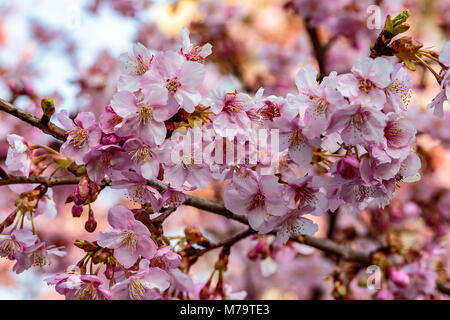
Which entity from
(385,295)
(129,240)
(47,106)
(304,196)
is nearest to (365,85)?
(304,196)

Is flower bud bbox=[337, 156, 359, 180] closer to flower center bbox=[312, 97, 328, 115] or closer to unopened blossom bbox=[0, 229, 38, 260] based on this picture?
flower center bbox=[312, 97, 328, 115]

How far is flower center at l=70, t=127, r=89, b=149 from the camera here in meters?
1.04

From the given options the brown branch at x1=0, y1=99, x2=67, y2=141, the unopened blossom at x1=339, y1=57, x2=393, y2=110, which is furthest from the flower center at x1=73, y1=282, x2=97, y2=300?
the unopened blossom at x1=339, y1=57, x2=393, y2=110

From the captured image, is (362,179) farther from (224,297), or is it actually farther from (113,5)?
→ (113,5)

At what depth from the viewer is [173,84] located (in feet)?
3.19

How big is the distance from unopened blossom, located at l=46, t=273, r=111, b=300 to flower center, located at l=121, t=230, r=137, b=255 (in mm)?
100

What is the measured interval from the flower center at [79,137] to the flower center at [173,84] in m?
0.22

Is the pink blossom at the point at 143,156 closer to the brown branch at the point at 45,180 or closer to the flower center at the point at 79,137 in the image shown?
the flower center at the point at 79,137

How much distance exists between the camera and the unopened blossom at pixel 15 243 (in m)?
1.11

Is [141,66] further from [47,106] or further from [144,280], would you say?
[144,280]

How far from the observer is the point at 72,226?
182 inches

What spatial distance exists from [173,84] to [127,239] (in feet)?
1.21

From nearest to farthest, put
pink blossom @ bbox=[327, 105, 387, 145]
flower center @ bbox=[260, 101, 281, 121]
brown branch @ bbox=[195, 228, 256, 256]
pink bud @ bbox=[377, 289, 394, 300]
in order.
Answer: pink blossom @ bbox=[327, 105, 387, 145], flower center @ bbox=[260, 101, 281, 121], brown branch @ bbox=[195, 228, 256, 256], pink bud @ bbox=[377, 289, 394, 300]
